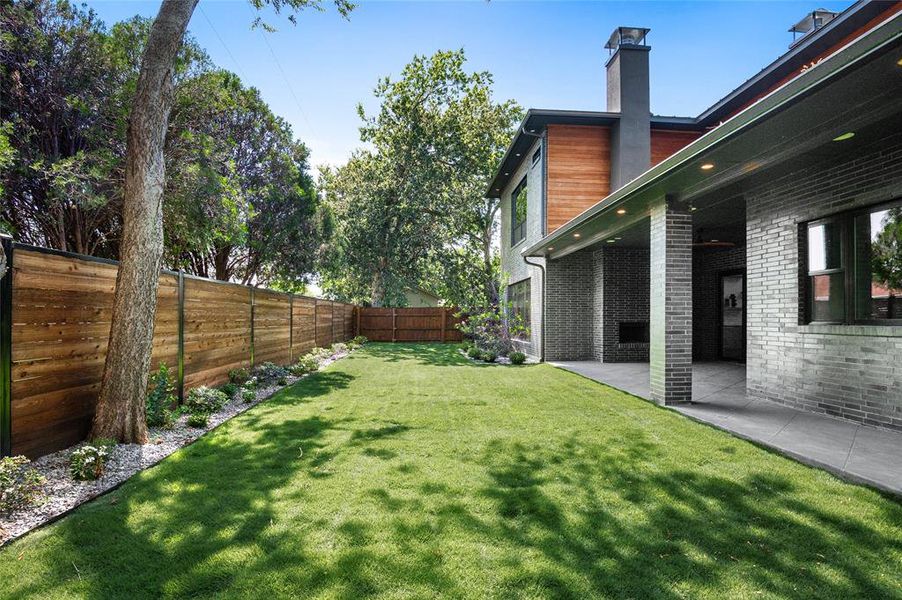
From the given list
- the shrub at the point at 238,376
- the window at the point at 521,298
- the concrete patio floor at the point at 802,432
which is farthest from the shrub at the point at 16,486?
the window at the point at 521,298

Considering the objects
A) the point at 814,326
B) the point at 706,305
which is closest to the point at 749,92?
the point at 706,305

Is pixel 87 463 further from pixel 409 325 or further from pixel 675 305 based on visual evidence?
pixel 409 325

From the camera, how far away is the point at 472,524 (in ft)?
9.14

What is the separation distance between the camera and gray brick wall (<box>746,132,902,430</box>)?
15.5ft

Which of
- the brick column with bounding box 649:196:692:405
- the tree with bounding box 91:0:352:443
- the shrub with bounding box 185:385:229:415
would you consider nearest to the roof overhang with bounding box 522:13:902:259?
the brick column with bounding box 649:196:692:405

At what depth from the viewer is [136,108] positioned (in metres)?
4.27

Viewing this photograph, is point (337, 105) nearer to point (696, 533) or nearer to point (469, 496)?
point (469, 496)

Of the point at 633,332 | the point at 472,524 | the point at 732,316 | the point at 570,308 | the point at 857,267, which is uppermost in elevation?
the point at 857,267

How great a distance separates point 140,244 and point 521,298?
38.4ft

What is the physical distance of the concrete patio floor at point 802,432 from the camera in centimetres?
357

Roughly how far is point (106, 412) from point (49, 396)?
0.49m

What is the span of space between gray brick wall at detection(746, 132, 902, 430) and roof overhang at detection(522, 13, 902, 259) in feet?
3.77


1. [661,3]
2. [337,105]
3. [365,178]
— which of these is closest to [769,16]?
[661,3]

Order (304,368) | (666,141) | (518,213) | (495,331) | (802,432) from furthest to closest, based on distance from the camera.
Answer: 1. (518,213)
2. (495,331)
3. (666,141)
4. (304,368)
5. (802,432)
